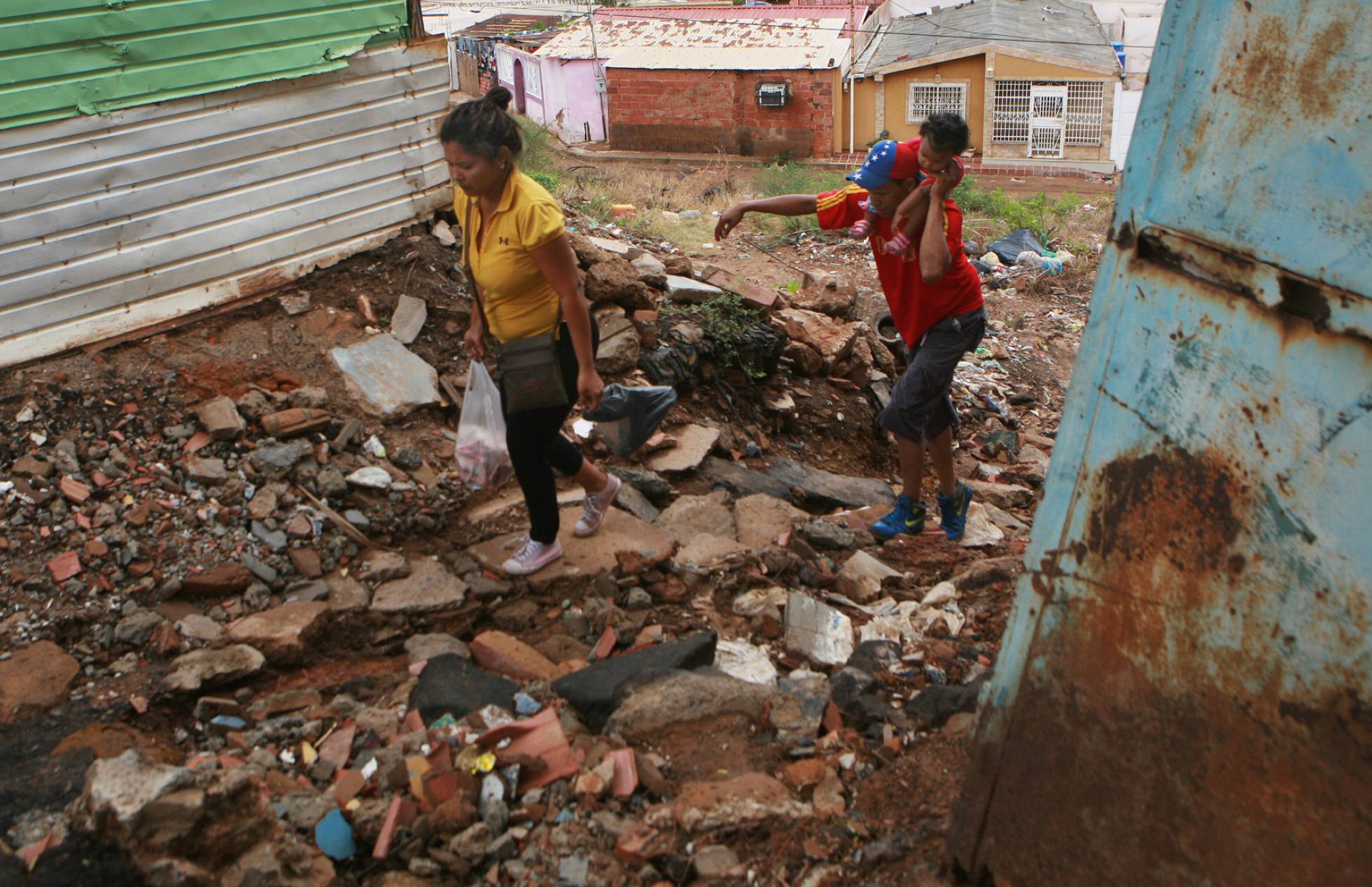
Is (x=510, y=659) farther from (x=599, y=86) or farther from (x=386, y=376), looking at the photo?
(x=599, y=86)

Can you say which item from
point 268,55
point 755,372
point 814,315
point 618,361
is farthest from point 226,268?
point 814,315

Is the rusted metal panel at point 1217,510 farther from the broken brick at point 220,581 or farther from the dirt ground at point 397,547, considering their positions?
the broken brick at point 220,581

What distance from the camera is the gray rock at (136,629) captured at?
11.0 ft

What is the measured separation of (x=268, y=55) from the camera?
4.84 metres

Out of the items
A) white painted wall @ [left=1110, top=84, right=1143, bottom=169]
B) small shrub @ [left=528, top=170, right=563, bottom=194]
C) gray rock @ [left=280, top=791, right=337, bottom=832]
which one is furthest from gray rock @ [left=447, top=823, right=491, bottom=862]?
white painted wall @ [left=1110, top=84, right=1143, bottom=169]

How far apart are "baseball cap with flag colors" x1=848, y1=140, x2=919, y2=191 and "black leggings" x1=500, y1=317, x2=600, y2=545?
1199mm

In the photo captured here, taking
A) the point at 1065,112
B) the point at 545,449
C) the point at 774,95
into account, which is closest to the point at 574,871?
the point at 545,449

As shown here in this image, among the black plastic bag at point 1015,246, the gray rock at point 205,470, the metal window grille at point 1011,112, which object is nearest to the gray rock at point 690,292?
the gray rock at point 205,470

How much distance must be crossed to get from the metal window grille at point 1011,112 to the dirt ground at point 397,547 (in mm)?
20829

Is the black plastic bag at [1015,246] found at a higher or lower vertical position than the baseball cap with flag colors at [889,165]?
lower

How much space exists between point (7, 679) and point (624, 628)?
1856mm

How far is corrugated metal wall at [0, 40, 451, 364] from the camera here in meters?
4.28

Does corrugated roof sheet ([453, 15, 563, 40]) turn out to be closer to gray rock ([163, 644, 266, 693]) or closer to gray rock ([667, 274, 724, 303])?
gray rock ([667, 274, 724, 303])

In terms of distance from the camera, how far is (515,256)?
3172mm
